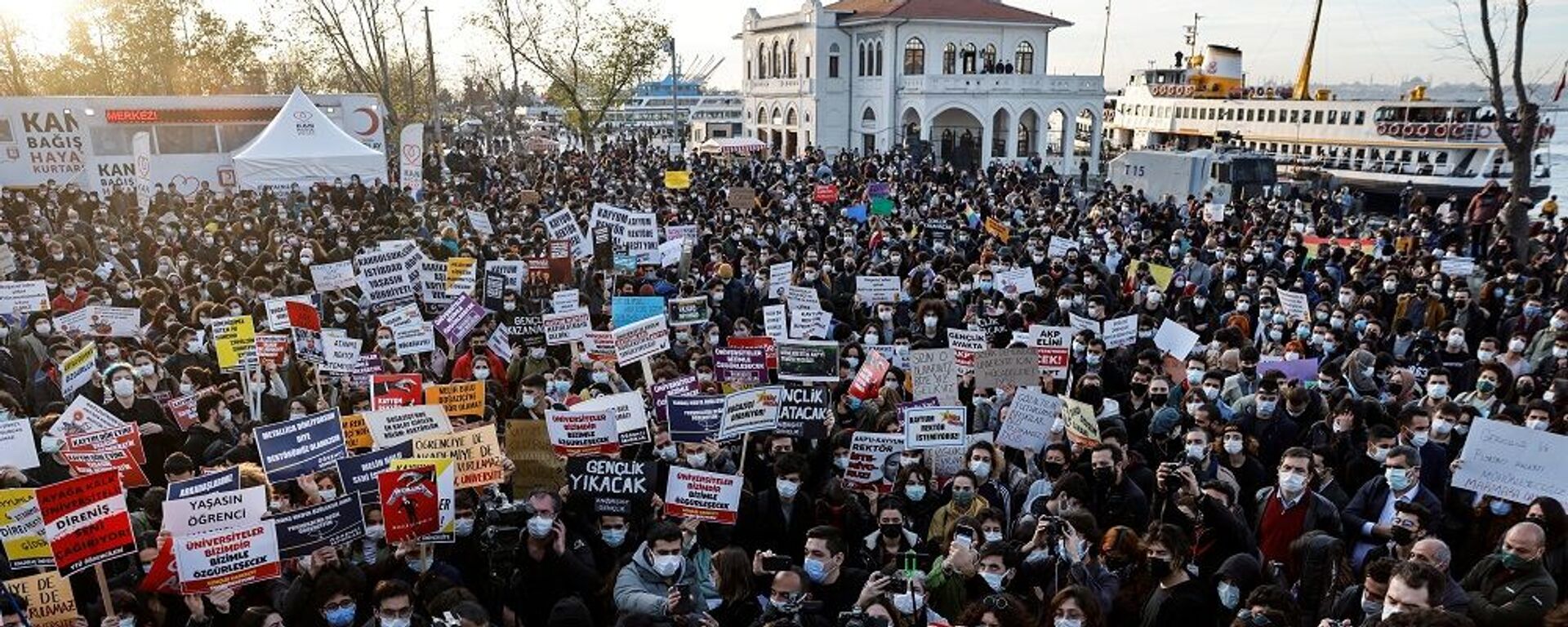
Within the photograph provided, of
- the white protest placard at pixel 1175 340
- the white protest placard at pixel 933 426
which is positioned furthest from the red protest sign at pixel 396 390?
the white protest placard at pixel 1175 340

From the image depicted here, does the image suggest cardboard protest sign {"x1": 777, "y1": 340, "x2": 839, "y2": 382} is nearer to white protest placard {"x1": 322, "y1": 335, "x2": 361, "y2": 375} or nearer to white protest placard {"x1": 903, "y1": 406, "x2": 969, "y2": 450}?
white protest placard {"x1": 903, "y1": 406, "x2": 969, "y2": 450}

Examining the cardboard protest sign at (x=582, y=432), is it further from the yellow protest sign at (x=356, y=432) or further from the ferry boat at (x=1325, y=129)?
the ferry boat at (x=1325, y=129)

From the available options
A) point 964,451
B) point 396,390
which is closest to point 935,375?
point 964,451

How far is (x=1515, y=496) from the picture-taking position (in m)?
6.29

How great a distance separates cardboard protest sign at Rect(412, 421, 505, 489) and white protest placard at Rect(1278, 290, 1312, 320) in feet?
30.1

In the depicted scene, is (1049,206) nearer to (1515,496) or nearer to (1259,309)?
(1259,309)

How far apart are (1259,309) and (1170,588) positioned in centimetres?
827

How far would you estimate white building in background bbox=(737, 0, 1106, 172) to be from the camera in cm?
4800

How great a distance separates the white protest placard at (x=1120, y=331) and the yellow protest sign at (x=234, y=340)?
852cm

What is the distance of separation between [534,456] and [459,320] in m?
4.01

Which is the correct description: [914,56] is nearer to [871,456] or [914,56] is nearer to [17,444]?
[871,456]

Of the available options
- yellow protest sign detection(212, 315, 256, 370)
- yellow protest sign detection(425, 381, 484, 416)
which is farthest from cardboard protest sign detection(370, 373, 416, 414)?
yellow protest sign detection(212, 315, 256, 370)

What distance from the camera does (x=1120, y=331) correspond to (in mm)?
11062

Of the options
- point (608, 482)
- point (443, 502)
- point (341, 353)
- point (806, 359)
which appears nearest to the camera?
point (443, 502)
